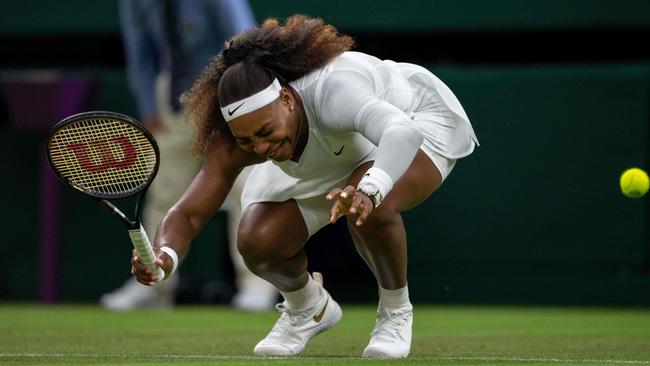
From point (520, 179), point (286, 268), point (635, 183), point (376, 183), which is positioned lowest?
point (520, 179)

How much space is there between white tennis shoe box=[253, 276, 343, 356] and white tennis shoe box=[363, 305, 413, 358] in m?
0.31

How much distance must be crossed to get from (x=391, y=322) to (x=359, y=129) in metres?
0.79

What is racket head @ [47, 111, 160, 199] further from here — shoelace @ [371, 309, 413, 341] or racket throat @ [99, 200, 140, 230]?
shoelace @ [371, 309, 413, 341]

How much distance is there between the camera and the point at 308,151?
14.1 feet

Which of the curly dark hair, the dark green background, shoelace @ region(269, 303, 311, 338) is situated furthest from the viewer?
the dark green background

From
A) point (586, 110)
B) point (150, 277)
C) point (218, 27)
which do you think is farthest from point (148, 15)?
point (150, 277)

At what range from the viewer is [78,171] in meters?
3.99

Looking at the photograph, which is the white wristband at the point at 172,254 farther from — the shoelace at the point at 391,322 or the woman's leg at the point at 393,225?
the shoelace at the point at 391,322

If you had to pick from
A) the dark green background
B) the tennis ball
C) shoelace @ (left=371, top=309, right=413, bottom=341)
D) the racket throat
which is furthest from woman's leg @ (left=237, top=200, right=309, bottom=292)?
the dark green background

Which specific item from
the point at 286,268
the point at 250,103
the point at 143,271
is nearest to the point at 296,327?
the point at 286,268

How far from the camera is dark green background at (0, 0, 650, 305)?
25.1 ft

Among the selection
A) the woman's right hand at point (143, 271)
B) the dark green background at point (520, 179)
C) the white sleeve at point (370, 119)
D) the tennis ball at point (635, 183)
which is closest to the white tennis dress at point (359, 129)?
the white sleeve at point (370, 119)

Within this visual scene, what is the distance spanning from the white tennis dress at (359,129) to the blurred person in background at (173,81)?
2588 millimetres

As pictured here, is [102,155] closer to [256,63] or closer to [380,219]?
[256,63]
